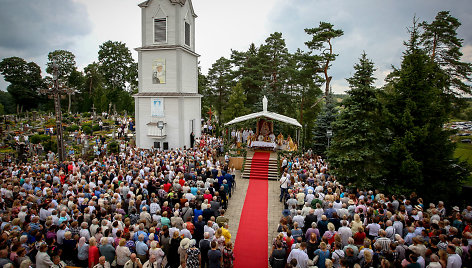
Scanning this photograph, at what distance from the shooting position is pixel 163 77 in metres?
23.2

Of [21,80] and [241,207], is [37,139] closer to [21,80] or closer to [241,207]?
[241,207]

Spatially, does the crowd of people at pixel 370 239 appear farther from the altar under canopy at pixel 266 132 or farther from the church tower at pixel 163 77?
the church tower at pixel 163 77

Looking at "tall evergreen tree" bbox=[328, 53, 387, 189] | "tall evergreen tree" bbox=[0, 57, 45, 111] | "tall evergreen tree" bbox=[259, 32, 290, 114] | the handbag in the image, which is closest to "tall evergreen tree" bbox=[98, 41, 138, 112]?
"tall evergreen tree" bbox=[0, 57, 45, 111]

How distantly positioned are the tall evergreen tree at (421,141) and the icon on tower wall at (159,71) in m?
18.3

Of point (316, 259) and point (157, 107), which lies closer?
point (316, 259)

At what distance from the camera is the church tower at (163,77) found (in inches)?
900

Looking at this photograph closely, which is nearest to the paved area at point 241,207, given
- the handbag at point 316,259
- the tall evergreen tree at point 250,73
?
the handbag at point 316,259

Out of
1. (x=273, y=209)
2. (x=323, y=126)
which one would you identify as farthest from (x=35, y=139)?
(x=323, y=126)

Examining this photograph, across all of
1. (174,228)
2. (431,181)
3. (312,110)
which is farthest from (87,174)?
(312,110)

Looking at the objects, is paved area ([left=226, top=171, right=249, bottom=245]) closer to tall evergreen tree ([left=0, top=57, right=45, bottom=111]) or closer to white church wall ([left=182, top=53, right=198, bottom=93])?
white church wall ([left=182, top=53, right=198, bottom=93])

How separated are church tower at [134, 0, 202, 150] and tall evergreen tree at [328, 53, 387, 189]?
14.7 metres

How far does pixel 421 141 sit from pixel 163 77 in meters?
19.7

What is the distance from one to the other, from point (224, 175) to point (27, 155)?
18610 millimetres

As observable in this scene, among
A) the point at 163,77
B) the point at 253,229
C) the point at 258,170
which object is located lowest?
the point at 253,229
